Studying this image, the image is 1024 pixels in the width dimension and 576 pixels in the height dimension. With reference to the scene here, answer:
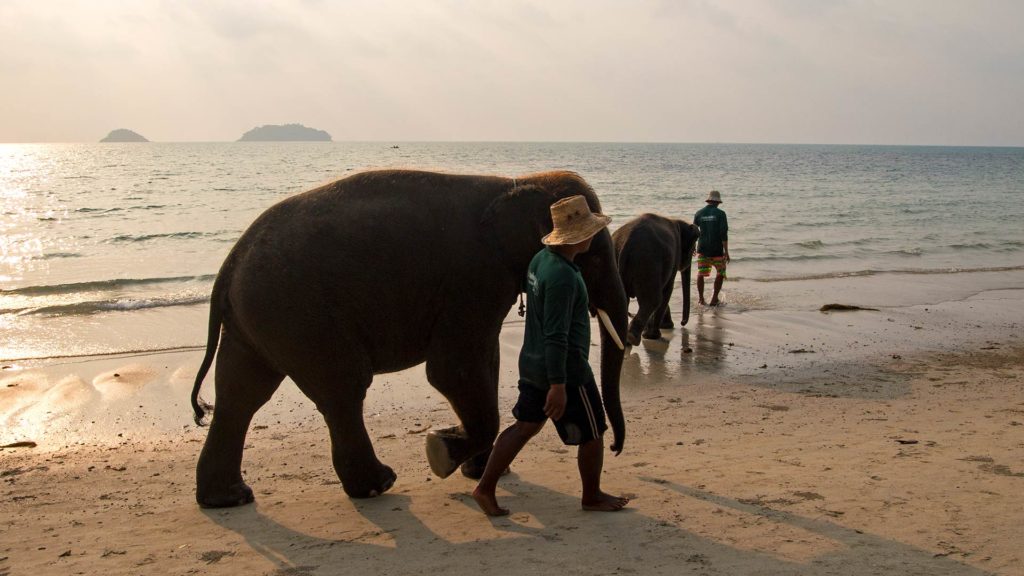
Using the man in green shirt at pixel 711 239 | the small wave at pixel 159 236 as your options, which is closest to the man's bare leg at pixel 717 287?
the man in green shirt at pixel 711 239

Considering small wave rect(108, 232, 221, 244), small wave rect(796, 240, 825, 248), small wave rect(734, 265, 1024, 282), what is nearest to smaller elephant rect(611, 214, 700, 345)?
small wave rect(734, 265, 1024, 282)

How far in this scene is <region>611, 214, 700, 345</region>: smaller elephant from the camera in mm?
11393

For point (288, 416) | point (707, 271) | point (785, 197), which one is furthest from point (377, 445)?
point (785, 197)

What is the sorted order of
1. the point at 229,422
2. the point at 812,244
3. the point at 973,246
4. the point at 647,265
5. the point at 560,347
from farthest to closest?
the point at 973,246 < the point at 812,244 < the point at 647,265 < the point at 229,422 < the point at 560,347

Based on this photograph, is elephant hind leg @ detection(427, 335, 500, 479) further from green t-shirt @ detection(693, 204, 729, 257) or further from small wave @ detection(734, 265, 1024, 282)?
small wave @ detection(734, 265, 1024, 282)

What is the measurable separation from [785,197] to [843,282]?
3042cm

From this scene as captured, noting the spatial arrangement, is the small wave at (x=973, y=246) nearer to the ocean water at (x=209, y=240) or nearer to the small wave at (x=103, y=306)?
the ocean water at (x=209, y=240)

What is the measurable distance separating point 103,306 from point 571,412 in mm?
12686

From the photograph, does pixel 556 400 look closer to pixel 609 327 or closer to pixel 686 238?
pixel 609 327

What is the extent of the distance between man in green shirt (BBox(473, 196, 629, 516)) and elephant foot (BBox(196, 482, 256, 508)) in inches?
69.8

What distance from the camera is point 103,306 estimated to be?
1548cm

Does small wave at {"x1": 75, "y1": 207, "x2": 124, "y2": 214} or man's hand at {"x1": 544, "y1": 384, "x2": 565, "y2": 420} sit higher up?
man's hand at {"x1": 544, "y1": 384, "x2": 565, "y2": 420}

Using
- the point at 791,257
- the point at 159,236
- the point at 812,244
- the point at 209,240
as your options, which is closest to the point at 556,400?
the point at 791,257

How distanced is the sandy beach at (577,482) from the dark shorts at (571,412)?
54 centimetres
